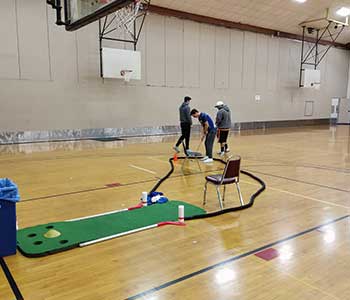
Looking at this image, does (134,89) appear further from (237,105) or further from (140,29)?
(237,105)

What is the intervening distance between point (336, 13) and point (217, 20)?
643 centimetres

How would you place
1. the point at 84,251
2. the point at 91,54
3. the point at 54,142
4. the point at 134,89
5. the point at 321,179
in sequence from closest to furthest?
1. the point at 84,251
2. the point at 321,179
3. the point at 54,142
4. the point at 91,54
5. the point at 134,89

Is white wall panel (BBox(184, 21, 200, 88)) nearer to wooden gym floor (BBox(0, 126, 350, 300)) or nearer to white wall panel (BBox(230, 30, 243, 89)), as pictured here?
white wall panel (BBox(230, 30, 243, 89))

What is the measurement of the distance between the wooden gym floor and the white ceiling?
406 inches

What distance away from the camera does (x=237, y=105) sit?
19.1 m

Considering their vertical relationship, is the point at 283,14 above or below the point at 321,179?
above

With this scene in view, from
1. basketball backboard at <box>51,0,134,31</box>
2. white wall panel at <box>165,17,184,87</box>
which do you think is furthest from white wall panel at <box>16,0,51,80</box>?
basketball backboard at <box>51,0,134,31</box>

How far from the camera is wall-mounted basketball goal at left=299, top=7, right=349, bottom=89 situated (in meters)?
19.8

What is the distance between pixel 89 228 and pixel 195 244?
134 centimetres

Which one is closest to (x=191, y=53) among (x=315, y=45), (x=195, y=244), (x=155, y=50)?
(x=155, y=50)

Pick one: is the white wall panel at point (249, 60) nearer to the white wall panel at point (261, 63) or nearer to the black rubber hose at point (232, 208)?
the white wall panel at point (261, 63)

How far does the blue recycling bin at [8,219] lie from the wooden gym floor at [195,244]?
0.57ft

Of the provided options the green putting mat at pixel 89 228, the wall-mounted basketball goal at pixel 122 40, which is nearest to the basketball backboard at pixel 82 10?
the green putting mat at pixel 89 228

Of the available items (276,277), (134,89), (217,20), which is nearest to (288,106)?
(217,20)
